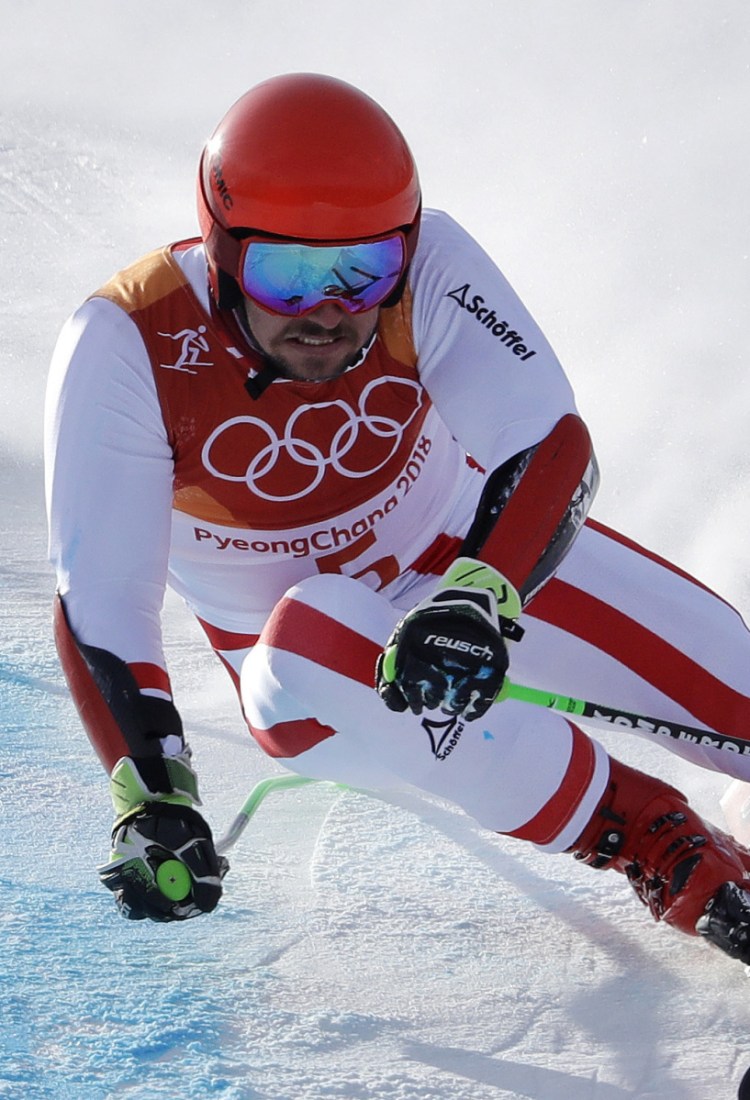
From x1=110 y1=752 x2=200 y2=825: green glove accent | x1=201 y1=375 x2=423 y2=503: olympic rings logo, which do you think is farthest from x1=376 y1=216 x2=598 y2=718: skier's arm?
x1=110 y1=752 x2=200 y2=825: green glove accent

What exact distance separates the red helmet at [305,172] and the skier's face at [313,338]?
81mm

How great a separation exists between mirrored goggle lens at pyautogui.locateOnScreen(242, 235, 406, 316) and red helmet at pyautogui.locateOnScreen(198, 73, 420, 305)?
21mm

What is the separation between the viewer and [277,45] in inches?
377

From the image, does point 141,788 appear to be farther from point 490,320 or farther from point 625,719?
point 490,320

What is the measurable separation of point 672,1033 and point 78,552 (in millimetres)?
1138

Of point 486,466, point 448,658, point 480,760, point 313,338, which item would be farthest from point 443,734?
point 313,338

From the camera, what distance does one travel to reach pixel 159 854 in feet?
6.43

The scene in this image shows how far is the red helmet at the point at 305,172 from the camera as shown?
223cm

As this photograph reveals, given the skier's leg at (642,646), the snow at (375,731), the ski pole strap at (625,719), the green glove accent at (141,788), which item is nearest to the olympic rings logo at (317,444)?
the skier's leg at (642,646)

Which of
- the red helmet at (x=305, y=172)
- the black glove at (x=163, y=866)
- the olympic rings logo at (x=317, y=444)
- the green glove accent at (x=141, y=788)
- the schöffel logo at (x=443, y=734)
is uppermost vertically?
the red helmet at (x=305, y=172)

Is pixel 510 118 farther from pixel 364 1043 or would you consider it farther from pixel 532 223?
pixel 364 1043

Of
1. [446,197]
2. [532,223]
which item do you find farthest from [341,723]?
[446,197]

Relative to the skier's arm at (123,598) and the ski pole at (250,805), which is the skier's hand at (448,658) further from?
the ski pole at (250,805)

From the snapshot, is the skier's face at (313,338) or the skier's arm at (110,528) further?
the skier's face at (313,338)
